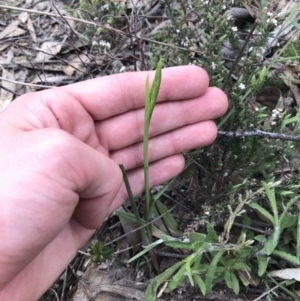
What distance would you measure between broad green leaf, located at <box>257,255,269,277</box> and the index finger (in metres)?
0.55

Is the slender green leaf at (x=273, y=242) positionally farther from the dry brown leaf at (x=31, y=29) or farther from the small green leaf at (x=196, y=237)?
the dry brown leaf at (x=31, y=29)

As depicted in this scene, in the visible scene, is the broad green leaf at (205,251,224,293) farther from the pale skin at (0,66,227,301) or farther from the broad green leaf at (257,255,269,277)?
the pale skin at (0,66,227,301)

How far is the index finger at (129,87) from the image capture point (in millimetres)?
1429

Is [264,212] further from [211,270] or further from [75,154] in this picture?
[75,154]

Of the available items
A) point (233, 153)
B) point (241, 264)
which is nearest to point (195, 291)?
point (241, 264)

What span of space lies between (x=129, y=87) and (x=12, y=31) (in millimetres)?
1297

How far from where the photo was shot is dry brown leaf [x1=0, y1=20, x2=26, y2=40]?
244 cm

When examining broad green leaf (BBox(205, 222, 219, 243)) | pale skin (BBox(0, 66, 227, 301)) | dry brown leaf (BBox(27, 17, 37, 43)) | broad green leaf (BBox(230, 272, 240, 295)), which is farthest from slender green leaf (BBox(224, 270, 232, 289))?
dry brown leaf (BBox(27, 17, 37, 43))

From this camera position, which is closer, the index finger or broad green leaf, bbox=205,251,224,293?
broad green leaf, bbox=205,251,224,293

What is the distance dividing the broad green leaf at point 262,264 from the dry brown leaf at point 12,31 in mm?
1758

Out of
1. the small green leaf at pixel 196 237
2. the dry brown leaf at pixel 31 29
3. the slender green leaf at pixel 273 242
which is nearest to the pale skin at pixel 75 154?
the small green leaf at pixel 196 237

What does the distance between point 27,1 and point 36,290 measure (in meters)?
1.75

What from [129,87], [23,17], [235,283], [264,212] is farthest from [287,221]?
[23,17]

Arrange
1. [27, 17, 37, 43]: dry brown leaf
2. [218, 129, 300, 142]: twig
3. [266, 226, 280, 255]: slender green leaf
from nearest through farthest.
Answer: [266, 226, 280, 255]: slender green leaf, [218, 129, 300, 142]: twig, [27, 17, 37, 43]: dry brown leaf
